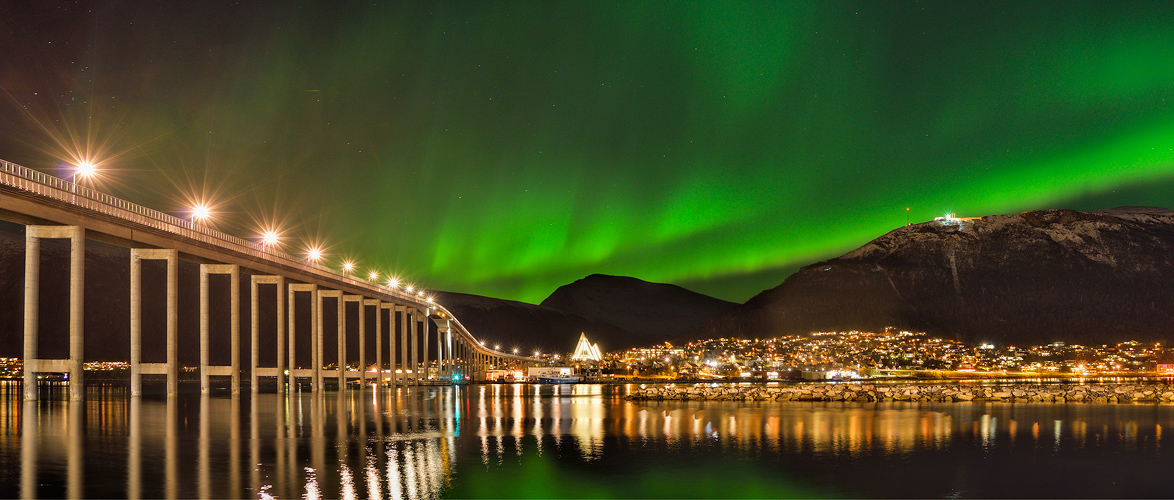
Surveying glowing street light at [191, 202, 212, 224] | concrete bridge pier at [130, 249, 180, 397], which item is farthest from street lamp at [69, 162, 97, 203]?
glowing street light at [191, 202, 212, 224]

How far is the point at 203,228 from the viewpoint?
7319 cm

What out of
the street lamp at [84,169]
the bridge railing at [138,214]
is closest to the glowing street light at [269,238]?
the bridge railing at [138,214]

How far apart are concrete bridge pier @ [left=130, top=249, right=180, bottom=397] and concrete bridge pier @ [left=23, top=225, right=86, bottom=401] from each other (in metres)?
9.51

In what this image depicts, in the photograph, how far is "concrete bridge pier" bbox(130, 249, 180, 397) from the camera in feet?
211

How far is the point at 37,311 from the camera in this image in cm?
4884

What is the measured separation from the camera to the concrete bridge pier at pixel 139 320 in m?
64.4

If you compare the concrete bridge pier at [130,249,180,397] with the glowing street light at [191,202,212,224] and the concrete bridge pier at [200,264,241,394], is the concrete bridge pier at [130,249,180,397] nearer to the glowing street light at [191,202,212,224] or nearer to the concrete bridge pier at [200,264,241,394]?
the glowing street light at [191,202,212,224]

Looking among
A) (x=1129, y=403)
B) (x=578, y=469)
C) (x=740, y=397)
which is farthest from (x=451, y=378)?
(x=578, y=469)

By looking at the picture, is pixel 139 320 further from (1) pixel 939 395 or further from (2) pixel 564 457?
(1) pixel 939 395

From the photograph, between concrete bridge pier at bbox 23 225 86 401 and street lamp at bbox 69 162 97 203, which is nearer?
concrete bridge pier at bbox 23 225 86 401

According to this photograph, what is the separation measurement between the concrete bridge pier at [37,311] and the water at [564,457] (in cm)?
497

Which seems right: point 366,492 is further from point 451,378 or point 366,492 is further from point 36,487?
point 451,378

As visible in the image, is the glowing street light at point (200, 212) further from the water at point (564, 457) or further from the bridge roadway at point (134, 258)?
the water at point (564, 457)

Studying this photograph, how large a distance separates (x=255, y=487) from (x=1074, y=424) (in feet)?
138
